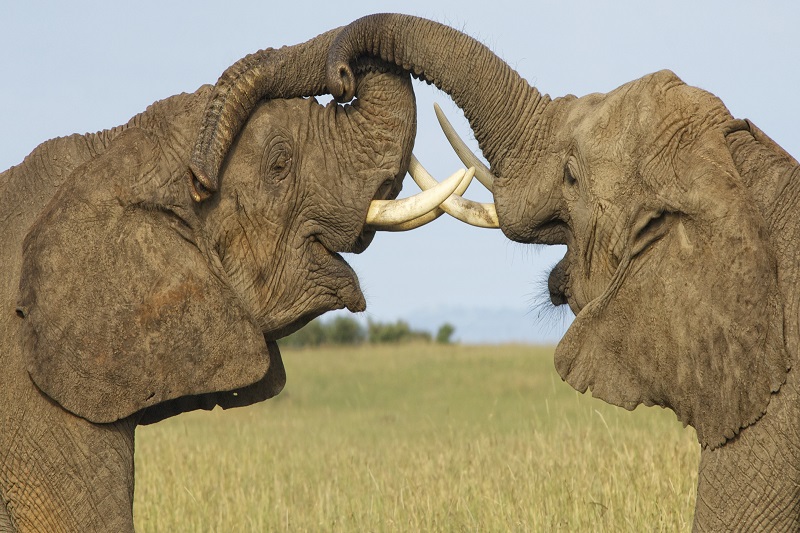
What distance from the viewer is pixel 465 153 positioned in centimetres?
595

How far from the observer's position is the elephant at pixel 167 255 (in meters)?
5.00

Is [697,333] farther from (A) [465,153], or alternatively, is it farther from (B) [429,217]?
(A) [465,153]

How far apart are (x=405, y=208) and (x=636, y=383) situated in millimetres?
1319

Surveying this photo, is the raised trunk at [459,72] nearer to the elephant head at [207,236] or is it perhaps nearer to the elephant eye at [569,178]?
the elephant head at [207,236]

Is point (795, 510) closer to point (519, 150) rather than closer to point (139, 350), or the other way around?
point (519, 150)

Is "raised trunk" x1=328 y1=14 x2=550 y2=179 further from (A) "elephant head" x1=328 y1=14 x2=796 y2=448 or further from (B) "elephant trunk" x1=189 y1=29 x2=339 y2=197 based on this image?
(B) "elephant trunk" x1=189 y1=29 x2=339 y2=197

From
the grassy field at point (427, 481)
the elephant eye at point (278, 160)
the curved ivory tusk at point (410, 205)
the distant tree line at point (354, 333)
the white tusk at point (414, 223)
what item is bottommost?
the distant tree line at point (354, 333)

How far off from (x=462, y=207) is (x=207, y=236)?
1.25 metres

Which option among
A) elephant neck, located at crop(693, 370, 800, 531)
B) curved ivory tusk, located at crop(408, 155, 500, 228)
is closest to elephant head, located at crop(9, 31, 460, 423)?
curved ivory tusk, located at crop(408, 155, 500, 228)

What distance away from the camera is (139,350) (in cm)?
506

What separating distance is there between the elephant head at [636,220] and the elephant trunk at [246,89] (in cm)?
19

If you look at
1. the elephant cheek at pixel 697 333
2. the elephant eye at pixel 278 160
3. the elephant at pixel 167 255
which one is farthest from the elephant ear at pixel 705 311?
the elephant eye at pixel 278 160

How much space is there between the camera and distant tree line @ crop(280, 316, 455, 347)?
127 feet

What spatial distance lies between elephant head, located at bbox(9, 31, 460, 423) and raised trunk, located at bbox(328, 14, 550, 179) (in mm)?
157
